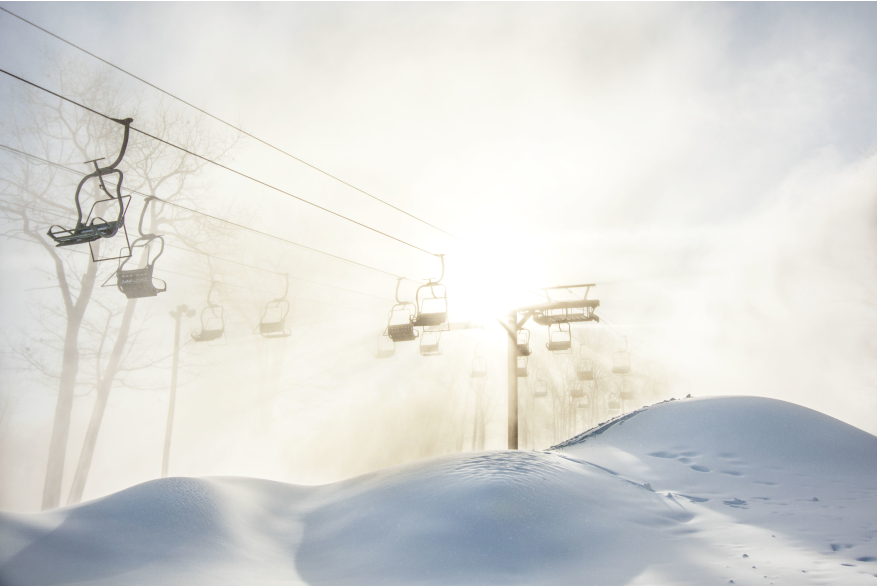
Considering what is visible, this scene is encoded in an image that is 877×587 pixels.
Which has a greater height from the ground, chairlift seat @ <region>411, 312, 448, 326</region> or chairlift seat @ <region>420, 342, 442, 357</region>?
chairlift seat @ <region>411, 312, 448, 326</region>

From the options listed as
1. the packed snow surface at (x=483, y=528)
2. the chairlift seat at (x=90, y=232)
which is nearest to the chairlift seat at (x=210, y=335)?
the packed snow surface at (x=483, y=528)

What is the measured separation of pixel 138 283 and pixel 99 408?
10.4 metres

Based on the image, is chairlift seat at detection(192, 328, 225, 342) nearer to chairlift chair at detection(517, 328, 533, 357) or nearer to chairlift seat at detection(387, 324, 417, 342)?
chairlift seat at detection(387, 324, 417, 342)

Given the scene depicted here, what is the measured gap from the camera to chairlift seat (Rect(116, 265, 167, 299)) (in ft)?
23.9

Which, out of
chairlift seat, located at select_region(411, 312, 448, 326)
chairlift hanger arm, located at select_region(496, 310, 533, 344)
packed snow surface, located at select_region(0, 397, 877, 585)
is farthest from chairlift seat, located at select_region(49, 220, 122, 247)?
chairlift hanger arm, located at select_region(496, 310, 533, 344)

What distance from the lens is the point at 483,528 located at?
617 cm

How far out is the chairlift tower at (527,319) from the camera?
1320cm

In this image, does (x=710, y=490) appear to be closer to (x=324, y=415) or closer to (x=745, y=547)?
(x=745, y=547)

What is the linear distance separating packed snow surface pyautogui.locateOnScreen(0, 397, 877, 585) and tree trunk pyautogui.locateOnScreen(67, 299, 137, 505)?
913cm

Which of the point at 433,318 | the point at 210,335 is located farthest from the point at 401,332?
the point at 210,335

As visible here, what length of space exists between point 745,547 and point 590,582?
2.58 metres

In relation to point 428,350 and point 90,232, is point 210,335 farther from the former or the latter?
point 90,232

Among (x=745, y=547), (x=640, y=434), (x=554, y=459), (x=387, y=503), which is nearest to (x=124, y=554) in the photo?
(x=387, y=503)

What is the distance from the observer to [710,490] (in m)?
8.85
